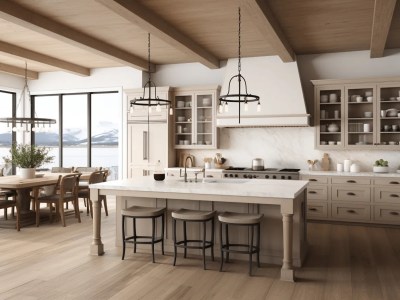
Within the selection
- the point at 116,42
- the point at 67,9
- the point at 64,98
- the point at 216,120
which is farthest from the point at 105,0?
the point at 64,98

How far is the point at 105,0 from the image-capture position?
4.07 m

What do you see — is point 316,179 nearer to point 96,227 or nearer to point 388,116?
point 388,116

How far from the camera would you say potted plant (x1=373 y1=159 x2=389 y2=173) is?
21.6 feet

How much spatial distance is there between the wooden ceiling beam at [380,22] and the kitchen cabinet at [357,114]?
0.64 meters

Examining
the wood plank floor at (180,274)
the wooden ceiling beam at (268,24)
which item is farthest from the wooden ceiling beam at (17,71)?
the wooden ceiling beam at (268,24)

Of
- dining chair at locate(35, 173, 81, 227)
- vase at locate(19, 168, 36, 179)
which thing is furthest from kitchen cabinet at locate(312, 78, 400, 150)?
vase at locate(19, 168, 36, 179)

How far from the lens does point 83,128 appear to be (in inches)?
370

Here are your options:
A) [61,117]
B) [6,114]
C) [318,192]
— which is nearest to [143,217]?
[318,192]

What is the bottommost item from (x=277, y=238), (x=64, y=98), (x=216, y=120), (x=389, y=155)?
(x=277, y=238)

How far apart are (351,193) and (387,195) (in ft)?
1.72

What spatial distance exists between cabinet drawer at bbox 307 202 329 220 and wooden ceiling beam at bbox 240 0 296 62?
247 cm

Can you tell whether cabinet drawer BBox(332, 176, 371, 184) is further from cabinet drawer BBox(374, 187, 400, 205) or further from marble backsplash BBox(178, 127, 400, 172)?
marble backsplash BBox(178, 127, 400, 172)

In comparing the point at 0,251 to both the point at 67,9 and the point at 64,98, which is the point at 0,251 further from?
the point at 64,98

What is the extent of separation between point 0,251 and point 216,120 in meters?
4.18
